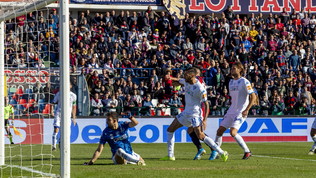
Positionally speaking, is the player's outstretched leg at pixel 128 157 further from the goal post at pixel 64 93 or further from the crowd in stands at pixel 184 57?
the crowd in stands at pixel 184 57

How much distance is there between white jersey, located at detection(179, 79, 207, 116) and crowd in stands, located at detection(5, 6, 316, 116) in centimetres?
1317

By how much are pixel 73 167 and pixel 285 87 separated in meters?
20.7

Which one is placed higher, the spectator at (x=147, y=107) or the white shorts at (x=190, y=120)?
the white shorts at (x=190, y=120)

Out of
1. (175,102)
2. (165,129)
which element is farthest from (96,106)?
(175,102)

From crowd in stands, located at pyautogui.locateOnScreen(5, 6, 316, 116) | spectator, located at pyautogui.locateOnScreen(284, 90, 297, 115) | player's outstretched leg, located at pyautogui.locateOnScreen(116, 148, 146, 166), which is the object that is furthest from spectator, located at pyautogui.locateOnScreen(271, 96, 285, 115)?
player's outstretched leg, located at pyautogui.locateOnScreen(116, 148, 146, 166)

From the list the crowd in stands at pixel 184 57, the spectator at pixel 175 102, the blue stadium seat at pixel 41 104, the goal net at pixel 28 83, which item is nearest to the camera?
the goal net at pixel 28 83

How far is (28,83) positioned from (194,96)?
830cm

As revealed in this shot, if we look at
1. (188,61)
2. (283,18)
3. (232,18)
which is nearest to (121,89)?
(188,61)

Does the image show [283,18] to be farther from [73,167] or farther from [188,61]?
[73,167]

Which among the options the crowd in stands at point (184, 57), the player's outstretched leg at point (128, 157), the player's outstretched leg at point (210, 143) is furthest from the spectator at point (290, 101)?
the player's outstretched leg at point (128, 157)

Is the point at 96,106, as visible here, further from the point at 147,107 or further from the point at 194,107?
the point at 194,107

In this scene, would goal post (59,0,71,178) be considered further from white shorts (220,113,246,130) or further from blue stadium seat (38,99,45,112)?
blue stadium seat (38,99,45,112)

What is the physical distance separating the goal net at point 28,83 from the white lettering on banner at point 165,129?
4.74 ft

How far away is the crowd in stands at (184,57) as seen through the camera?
96.7 feet
